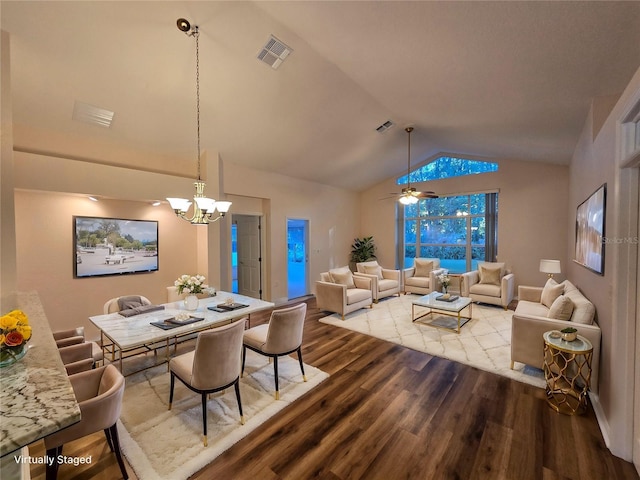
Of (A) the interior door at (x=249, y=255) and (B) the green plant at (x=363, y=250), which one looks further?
(B) the green plant at (x=363, y=250)

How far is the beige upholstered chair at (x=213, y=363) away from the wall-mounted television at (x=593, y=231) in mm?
3315

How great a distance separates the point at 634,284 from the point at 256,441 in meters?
2.92

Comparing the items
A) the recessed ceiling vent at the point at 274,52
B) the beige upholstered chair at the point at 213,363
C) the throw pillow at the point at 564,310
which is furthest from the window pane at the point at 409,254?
the beige upholstered chair at the point at 213,363

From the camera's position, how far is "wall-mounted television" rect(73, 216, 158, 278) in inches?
151

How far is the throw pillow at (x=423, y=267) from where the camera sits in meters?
6.80

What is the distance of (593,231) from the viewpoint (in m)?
2.82

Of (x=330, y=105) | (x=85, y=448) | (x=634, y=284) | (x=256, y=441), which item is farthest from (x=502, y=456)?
(x=330, y=105)

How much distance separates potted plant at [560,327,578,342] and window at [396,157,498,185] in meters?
5.13

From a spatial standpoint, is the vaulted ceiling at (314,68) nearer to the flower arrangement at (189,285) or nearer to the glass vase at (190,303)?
the flower arrangement at (189,285)

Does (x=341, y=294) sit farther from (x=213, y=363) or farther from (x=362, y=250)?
(x=362, y=250)

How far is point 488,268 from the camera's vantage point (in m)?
5.90

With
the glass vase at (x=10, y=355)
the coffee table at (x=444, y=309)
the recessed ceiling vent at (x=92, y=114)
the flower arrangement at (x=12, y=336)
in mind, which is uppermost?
the recessed ceiling vent at (x=92, y=114)

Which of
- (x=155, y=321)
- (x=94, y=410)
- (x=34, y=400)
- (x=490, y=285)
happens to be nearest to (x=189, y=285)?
(x=155, y=321)

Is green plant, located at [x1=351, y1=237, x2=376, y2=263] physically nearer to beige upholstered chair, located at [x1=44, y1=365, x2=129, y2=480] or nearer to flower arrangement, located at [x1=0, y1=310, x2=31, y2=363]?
beige upholstered chair, located at [x1=44, y1=365, x2=129, y2=480]
